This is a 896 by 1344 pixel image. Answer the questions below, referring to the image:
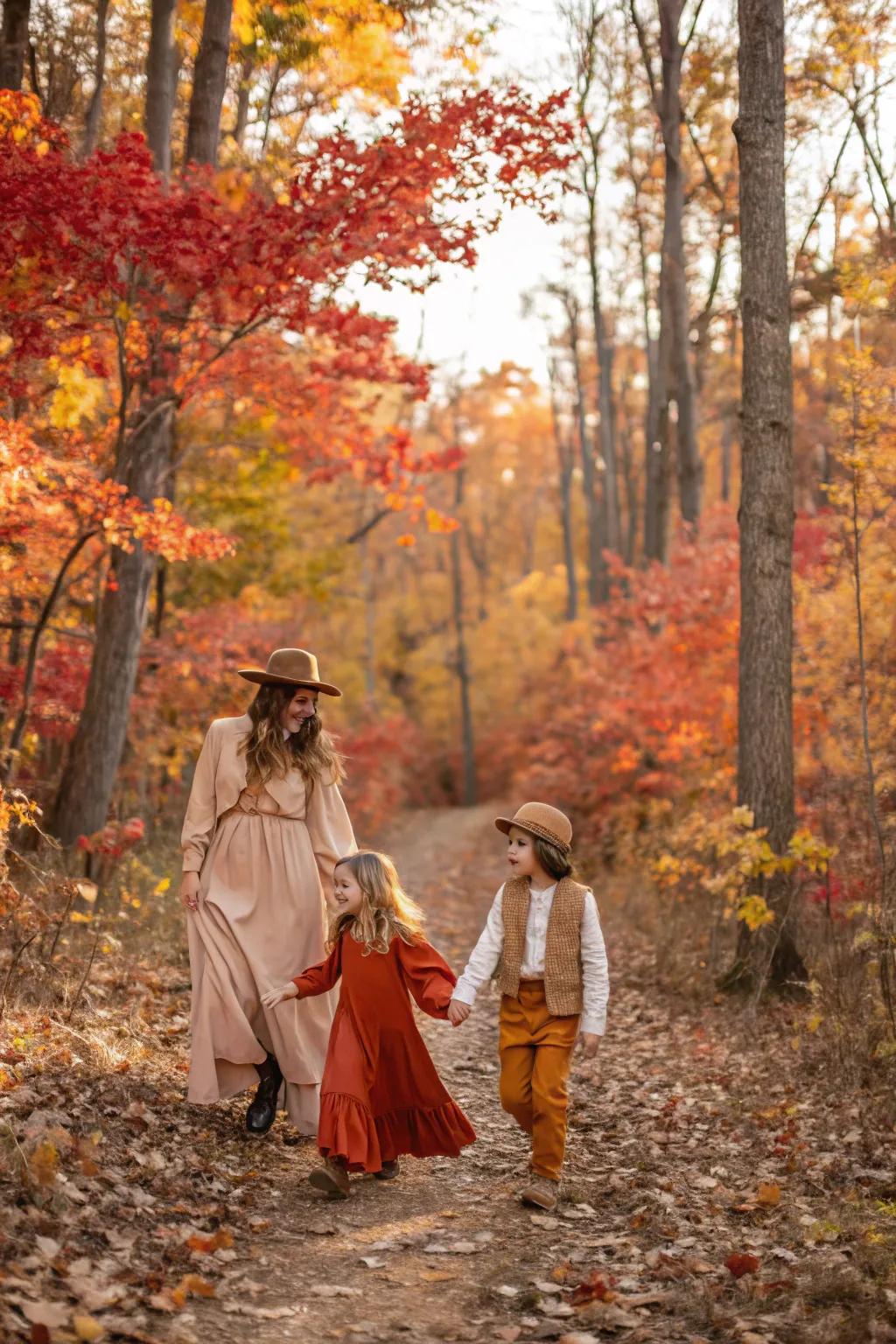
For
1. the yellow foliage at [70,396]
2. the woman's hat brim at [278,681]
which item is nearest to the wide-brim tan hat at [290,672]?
the woman's hat brim at [278,681]

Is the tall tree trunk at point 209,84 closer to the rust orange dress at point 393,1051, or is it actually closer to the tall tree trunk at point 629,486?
the rust orange dress at point 393,1051

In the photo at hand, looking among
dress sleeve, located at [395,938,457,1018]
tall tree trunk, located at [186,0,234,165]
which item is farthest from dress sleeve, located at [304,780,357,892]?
tall tree trunk, located at [186,0,234,165]

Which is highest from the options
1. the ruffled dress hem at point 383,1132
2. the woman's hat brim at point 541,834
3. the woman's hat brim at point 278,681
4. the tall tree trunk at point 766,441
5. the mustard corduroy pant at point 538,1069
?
the tall tree trunk at point 766,441

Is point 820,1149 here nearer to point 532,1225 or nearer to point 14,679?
point 532,1225

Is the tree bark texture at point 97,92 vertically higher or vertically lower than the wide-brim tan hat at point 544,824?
higher

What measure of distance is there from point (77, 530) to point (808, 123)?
12486 mm

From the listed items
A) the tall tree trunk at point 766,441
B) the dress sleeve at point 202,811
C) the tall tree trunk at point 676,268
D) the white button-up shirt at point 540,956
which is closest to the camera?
the white button-up shirt at point 540,956

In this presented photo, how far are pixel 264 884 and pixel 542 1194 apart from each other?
1832mm

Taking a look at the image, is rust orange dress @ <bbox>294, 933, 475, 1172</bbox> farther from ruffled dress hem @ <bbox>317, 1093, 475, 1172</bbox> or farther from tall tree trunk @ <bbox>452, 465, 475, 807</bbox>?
tall tree trunk @ <bbox>452, 465, 475, 807</bbox>

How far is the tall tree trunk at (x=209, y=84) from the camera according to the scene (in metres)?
9.77

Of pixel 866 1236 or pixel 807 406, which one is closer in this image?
pixel 866 1236

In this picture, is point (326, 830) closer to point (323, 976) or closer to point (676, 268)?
point (323, 976)

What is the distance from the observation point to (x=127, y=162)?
287 inches

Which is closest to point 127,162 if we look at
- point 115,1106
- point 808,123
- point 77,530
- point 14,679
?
point 77,530
